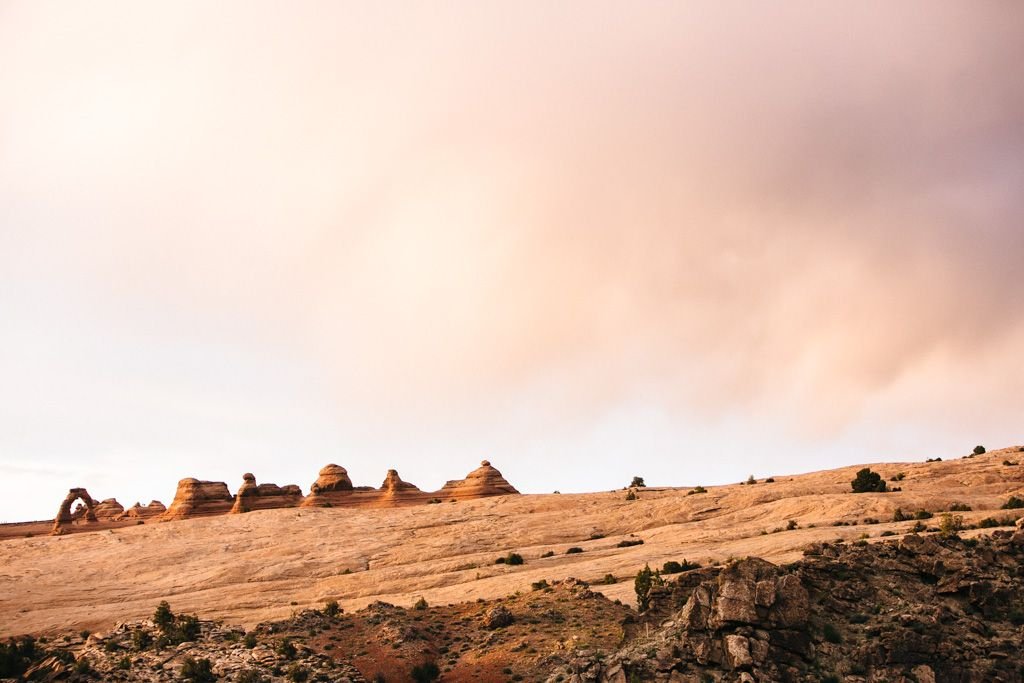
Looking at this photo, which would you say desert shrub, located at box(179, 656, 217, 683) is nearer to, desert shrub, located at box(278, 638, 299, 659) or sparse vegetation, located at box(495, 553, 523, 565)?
desert shrub, located at box(278, 638, 299, 659)

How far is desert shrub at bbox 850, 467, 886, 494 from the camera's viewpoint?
191 ft

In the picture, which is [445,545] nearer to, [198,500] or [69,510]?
[198,500]

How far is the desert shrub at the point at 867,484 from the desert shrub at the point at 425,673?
36.7 m

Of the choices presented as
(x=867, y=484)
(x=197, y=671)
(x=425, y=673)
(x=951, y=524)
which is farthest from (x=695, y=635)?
(x=867, y=484)

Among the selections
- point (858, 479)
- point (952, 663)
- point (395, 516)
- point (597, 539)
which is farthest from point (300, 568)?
point (952, 663)

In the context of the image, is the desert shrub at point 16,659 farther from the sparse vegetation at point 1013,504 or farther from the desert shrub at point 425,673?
the sparse vegetation at point 1013,504

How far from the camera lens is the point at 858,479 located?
59750mm

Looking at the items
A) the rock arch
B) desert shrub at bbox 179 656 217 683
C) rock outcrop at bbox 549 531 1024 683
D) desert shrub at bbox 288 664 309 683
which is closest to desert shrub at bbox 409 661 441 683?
desert shrub at bbox 288 664 309 683

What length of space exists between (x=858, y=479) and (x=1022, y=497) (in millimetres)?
10970

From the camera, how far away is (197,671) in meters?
33.2

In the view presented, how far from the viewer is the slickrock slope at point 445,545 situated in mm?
48844

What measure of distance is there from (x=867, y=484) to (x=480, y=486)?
43690 millimetres

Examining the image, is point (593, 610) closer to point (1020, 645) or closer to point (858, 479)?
point (1020, 645)

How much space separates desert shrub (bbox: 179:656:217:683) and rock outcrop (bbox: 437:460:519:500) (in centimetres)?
5606
